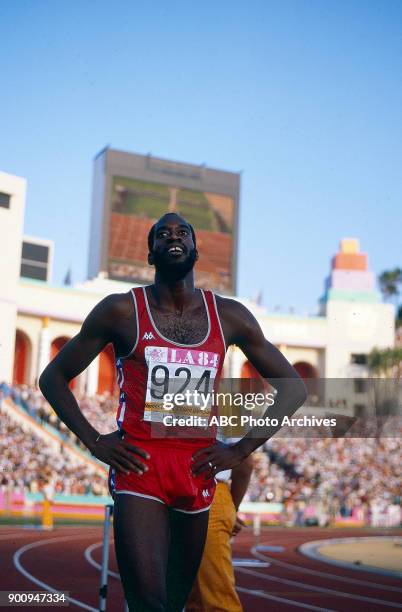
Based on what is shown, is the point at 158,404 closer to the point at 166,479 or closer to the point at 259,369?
the point at 166,479

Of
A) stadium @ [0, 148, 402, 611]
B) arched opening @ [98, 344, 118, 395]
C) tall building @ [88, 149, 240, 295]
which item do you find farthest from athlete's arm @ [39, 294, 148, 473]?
tall building @ [88, 149, 240, 295]

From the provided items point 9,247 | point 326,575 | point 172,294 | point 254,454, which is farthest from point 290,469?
point 172,294

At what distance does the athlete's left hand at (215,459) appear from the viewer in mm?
3963

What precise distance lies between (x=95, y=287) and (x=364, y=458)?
18.0 metres

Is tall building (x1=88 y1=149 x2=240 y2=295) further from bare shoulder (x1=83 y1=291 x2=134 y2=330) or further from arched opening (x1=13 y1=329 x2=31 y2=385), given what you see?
bare shoulder (x1=83 y1=291 x2=134 y2=330)

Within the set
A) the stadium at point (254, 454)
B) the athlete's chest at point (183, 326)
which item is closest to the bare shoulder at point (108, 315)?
the athlete's chest at point (183, 326)

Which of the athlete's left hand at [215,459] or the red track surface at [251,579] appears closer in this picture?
the athlete's left hand at [215,459]

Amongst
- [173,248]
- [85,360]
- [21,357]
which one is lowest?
[85,360]

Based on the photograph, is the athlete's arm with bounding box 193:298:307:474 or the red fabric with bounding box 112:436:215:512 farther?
the athlete's arm with bounding box 193:298:307:474

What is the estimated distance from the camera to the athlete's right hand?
389cm

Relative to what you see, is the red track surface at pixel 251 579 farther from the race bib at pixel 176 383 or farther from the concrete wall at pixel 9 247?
the concrete wall at pixel 9 247

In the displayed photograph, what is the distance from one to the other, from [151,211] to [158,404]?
4740cm

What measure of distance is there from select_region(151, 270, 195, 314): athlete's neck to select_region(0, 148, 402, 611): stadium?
0.82 metres

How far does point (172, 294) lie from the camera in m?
4.27
